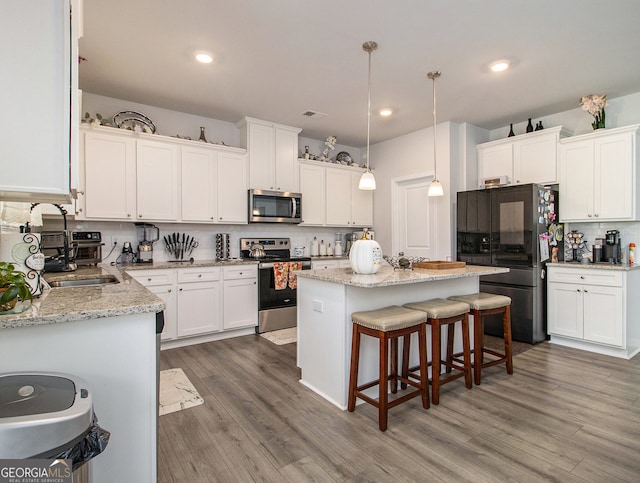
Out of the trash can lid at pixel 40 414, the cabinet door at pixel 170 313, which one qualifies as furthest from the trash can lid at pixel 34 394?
the cabinet door at pixel 170 313

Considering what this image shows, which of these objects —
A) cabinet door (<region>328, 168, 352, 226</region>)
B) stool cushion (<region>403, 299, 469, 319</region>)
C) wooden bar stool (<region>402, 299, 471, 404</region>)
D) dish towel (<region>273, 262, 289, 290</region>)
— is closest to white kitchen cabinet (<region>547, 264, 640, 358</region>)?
wooden bar stool (<region>402, 299, 471, 404</region>)

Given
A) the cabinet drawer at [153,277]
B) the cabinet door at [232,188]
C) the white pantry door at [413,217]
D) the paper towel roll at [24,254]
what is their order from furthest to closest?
the white pantry door at [413,217]
the cabinet door at [232,188]
the cabinet drawer at [153,277]
the paper towel roll at [24,254]

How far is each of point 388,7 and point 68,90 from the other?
2033 mm

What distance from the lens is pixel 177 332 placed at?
387 centimetres

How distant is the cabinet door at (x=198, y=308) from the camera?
391 cm

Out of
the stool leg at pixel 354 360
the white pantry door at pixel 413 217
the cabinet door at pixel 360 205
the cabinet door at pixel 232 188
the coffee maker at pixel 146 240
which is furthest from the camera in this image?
the cabinet door at pixel 360 205

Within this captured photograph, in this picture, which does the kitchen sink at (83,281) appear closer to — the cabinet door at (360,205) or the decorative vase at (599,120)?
the cabinet door at (360,205)

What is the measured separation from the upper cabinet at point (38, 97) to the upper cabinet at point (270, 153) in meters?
3.26

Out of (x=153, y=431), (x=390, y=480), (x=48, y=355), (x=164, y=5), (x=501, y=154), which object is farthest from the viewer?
(x=501, y=154)

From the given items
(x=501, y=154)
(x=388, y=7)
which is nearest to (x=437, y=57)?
(x=388, y=7)

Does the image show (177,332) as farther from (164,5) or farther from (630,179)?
(630,179)

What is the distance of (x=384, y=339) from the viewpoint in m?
2.22

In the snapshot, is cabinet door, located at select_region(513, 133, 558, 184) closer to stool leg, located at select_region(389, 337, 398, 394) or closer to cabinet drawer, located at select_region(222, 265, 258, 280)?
stool leg, located at select_region(389, 337, 398, 394)

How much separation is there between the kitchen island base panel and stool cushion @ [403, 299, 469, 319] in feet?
0.57
